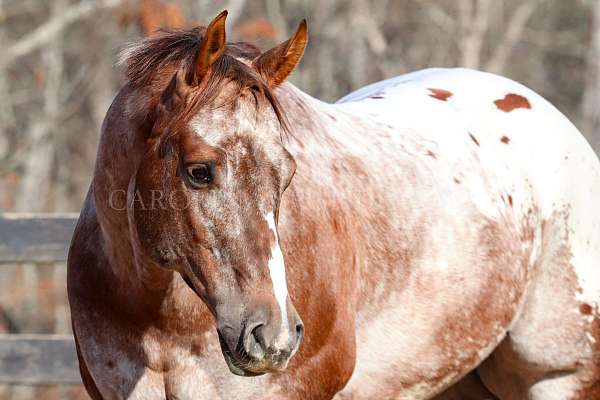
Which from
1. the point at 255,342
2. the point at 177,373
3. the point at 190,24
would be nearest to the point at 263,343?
the point at 255,342

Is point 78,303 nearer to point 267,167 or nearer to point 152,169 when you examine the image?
point 152,169

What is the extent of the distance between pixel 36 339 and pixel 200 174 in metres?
3.34

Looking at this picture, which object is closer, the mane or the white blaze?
the white blaze

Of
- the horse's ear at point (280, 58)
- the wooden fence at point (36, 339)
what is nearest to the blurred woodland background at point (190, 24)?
the wooden fence at point (36, 339)

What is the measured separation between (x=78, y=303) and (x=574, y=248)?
198cm

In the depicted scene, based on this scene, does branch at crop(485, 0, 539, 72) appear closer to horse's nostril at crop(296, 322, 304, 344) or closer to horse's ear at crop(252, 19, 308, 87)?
horse's ear at crop(252, 19, 308, 87)

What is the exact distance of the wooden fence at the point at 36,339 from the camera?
5559mm

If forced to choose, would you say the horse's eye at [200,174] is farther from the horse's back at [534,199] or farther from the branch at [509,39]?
the branch at [509,39]

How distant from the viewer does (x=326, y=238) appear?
316cm

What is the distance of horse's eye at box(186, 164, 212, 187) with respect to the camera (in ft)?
8.48

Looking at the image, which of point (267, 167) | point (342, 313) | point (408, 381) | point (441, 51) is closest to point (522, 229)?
point (408, 381)

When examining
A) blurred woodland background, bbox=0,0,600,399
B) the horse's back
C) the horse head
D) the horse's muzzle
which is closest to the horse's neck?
the horse head

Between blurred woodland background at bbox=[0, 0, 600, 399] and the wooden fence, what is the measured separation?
3.15 meters

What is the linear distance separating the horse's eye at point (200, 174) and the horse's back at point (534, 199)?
1.35 meters
